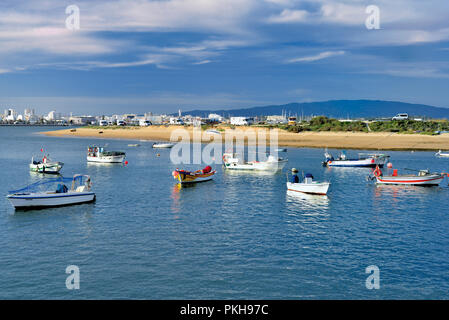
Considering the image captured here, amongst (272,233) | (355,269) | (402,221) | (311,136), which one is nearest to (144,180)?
(272,233)

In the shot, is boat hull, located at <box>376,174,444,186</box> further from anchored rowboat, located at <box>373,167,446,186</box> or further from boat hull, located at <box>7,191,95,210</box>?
boat hull, located at <box>7,191,95,210</box>

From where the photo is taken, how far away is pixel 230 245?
26281mm

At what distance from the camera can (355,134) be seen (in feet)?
430

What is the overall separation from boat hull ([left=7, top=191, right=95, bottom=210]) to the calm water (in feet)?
3.55

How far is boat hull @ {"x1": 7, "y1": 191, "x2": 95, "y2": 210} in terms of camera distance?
3603 cm

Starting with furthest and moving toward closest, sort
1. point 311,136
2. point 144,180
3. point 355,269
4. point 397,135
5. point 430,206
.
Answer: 1. point 311,136
2. point 397,135
3. point 144,180
4. point 430,206
5. point 355,269

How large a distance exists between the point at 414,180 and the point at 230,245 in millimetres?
34029

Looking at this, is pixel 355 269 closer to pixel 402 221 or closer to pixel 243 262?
pixel 243 262

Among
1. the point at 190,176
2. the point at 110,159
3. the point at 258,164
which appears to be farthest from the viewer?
the point at 110,159

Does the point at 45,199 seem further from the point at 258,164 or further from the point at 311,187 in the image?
the point at 258,164

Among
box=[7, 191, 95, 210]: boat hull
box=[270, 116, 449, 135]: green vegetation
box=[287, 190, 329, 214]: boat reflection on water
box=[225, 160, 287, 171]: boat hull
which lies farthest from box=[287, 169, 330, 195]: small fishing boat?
box=[270, 116, 449, 135]: green vegetation

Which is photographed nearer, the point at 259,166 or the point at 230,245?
the point at 230,245

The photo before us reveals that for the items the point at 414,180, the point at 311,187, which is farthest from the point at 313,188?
the point at 414,180
